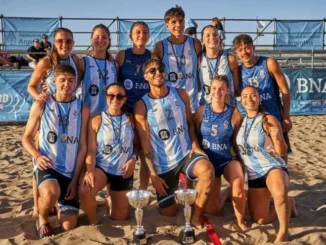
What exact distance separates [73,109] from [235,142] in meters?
1.49

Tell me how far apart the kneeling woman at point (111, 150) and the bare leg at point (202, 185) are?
2.07ft

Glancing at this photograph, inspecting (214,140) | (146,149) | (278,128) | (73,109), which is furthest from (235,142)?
(73,109)

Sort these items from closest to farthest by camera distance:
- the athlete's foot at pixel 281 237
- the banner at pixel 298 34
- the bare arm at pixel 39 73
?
the athlete's foot at pixel 281 237
the bare arm at pixel 39 73
the banner at pixel 298 34

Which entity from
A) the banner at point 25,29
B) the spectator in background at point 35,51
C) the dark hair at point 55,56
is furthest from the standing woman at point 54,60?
the banner at point 25,29

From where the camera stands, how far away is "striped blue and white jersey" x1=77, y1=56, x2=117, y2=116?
440 centimetres

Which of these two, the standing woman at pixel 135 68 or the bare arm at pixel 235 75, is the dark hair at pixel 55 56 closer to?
the standing woman at pixel 135 68

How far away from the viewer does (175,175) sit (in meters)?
4.15

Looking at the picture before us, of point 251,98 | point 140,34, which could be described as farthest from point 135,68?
point 251,98

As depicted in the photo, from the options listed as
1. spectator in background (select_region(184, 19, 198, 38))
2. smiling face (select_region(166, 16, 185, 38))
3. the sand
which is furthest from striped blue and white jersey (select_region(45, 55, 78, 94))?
spectator in background (select_region(184, 19, 198, 38))

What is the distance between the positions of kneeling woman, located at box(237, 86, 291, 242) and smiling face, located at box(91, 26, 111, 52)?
142 centimetres

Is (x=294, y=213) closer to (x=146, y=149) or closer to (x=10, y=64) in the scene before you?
(x=146, y=149)

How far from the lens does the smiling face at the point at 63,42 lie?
418 centimetres

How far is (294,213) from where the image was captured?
167 inches

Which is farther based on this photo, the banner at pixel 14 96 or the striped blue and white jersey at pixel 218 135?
the banner at pixel 14 96
